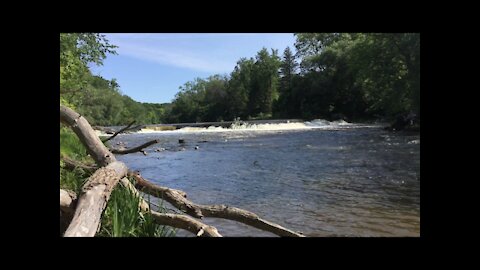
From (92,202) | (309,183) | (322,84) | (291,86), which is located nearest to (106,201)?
(92,202)

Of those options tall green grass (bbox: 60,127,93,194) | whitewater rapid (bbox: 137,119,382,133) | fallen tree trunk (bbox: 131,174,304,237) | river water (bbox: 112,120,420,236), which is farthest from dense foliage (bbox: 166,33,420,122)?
fallen tree trunk (bbox: 131,174,304,237)

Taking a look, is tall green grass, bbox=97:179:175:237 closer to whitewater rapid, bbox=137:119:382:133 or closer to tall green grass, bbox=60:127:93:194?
tall green grass, bbox=60:127:93:194

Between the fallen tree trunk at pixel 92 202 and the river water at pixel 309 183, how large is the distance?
174 cm

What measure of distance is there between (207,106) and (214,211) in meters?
37.7

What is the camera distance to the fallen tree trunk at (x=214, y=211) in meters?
2.94

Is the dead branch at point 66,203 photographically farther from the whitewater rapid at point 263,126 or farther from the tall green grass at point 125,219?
the whitewater rapid at point 263,126

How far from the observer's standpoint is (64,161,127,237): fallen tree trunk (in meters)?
1.85

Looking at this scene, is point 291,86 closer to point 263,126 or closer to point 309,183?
point 263,126

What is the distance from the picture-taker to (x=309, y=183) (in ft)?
24.8

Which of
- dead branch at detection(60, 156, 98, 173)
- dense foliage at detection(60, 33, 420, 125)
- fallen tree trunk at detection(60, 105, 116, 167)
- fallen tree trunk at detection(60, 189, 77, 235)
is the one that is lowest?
fallen tree trunk at detection(60, 189, 77, 235)
